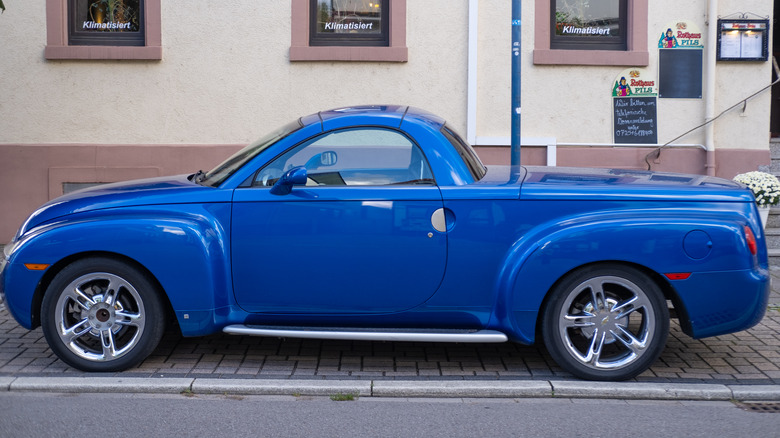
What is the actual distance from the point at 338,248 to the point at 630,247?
1.72 meters

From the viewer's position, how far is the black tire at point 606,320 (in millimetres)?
5031

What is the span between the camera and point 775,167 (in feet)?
32.7

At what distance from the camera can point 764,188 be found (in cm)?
889

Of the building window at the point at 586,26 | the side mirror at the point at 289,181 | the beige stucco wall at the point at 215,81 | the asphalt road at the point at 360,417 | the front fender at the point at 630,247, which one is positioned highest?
the building window at the point at 586,26

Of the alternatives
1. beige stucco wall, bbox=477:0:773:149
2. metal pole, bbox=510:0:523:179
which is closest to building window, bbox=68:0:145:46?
beige stucco wall, bbox=477:0:773:149

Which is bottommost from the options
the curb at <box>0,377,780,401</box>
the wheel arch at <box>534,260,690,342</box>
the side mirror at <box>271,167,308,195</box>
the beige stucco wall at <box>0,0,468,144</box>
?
the curb at <box>0,377,780,401</box>

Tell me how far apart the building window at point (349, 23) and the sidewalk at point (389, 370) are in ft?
15.1

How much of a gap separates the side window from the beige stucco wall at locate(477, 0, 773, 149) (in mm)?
4428

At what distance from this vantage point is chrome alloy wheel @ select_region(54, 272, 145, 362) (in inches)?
204

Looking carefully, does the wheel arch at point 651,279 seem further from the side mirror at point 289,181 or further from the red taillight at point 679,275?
the side mirror at point 289,181

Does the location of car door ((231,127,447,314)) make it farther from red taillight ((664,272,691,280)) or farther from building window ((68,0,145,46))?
building window ((68,0,145,46))

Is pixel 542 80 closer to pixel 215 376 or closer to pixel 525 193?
pixel 525 193

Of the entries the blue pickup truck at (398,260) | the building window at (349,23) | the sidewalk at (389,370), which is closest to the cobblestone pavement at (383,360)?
the sidewalk at (389,370)

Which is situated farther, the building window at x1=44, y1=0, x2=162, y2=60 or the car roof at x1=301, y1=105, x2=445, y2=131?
the building window at x1=44, y1=0, x2=162, y2=60
